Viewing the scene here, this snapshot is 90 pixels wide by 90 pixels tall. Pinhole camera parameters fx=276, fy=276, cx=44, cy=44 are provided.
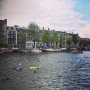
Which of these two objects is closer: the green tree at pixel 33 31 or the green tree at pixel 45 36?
the green tree at pixel 33 31

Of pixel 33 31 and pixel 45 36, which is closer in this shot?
pixel 33 31

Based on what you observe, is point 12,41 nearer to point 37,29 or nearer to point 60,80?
point 37,29

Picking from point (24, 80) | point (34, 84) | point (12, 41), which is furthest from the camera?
point (12, 41)

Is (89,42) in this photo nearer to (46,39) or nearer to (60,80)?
(46,39)

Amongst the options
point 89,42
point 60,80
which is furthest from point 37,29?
point 60,80

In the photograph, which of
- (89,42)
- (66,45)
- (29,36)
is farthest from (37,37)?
(89,42)

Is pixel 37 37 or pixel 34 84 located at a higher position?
pixel 37 37

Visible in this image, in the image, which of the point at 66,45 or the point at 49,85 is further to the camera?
the point at 66,45

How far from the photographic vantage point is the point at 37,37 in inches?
2490

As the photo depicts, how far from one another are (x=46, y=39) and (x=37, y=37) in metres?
5.78

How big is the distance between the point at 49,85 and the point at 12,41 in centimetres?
5355

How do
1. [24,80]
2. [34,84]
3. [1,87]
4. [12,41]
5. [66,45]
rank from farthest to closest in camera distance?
[66,45] → [12,41] → [24,80] → [34,84] → [1,87]

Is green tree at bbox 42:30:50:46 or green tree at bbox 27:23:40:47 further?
green tree at bbox 42:30:50:46

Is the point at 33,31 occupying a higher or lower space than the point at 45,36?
higher
